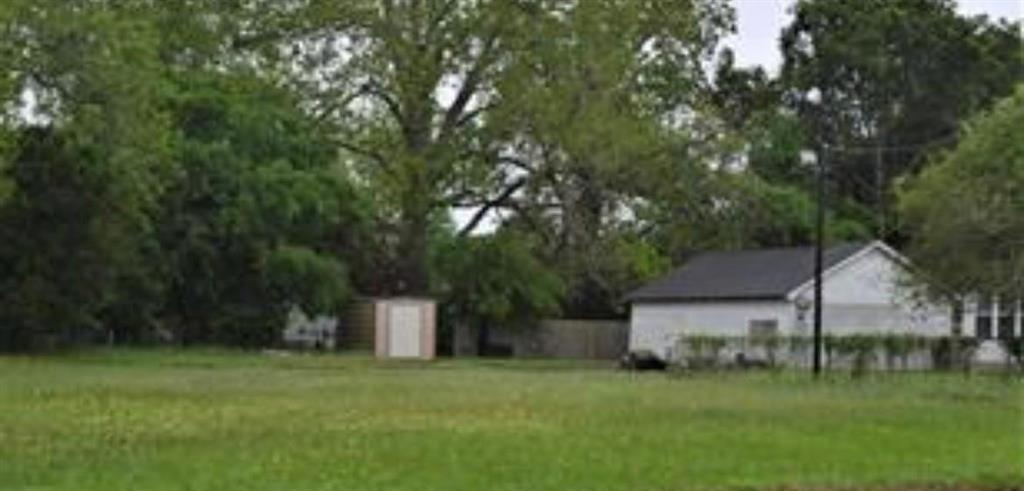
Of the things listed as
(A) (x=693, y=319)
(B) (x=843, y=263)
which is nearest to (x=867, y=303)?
(B) (x=843, y=263)

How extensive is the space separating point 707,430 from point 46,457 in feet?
27.7

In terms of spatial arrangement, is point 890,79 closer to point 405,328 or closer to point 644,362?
point 405,328

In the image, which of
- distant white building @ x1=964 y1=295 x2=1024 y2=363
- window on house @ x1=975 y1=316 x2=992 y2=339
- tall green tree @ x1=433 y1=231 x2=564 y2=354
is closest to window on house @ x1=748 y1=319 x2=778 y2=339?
distant white building @ x1=964 y1=295 x2=1024 y2=363

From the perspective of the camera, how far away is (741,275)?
210ft

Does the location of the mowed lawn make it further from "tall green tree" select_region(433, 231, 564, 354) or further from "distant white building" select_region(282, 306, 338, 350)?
"distant white building" select_region(282, 306, 338, 350)

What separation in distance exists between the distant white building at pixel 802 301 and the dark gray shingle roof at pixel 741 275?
0.04 m

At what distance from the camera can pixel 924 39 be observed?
89000 mm

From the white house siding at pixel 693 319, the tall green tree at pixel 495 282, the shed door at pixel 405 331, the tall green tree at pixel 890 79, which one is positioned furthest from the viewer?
the tall green tree at pixel 890 79

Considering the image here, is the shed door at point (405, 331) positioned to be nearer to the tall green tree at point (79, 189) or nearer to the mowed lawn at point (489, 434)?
the tall green tree at point (79, 189)

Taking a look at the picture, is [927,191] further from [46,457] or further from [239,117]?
[239,117]

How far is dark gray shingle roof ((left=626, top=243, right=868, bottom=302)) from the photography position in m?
61.2

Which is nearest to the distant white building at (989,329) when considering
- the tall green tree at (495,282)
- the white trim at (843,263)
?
the white trim at (843,263)

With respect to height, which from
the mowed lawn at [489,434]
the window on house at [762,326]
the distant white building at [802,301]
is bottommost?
the mowed lawn at [489,434]

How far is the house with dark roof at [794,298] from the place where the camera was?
6038 cm
